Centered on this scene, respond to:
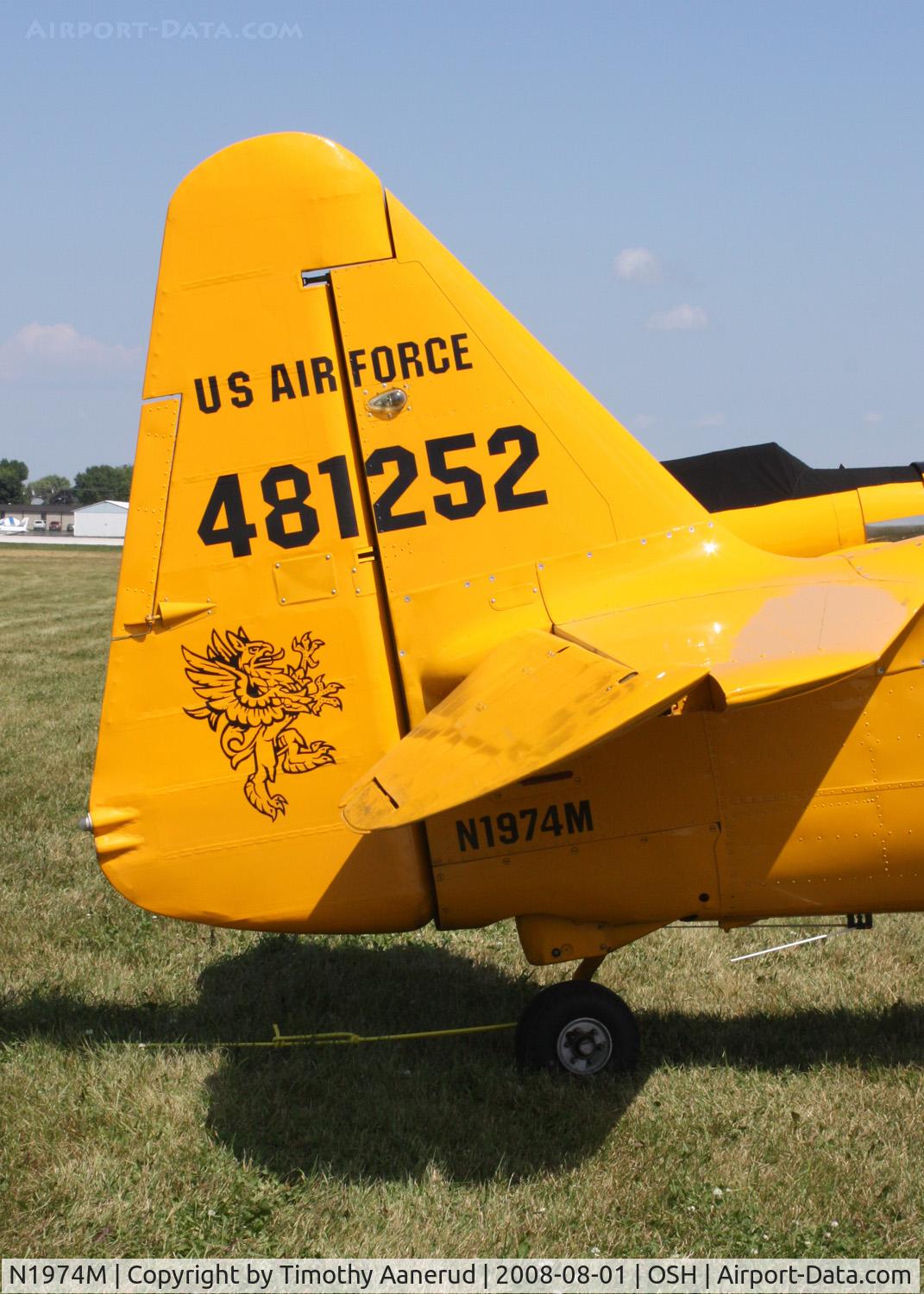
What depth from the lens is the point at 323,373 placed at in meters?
4.89

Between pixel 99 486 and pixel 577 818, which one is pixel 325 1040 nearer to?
pixel 577 818

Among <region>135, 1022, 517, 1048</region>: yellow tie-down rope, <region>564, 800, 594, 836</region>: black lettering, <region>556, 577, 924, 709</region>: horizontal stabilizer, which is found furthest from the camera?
<region>135, 1022, 517, 1048</region>: yellow tie-down rope

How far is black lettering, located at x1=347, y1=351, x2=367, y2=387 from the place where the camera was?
16.0 feet

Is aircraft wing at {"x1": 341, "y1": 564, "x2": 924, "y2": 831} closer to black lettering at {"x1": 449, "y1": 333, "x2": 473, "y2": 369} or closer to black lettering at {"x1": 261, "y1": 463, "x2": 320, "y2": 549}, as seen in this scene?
black lettering at {"x1": 261, "y1": 463, "x2": 320, "y2": 549}

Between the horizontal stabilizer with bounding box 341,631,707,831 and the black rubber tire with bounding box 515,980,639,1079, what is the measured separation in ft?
5.59

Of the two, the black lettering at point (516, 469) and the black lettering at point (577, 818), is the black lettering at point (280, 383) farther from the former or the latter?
the black lettering at point (577, 818)

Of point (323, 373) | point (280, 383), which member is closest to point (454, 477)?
point (323, 373)

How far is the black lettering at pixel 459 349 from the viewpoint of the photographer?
4859 millimetres

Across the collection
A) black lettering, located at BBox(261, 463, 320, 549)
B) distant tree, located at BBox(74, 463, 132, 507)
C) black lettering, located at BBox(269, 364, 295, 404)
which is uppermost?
distant tree, located at BBox(74, 463, 132, 507)

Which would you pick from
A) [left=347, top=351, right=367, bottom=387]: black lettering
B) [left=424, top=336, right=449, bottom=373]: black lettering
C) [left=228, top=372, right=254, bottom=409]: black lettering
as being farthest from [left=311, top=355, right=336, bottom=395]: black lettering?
[left=424, top=336, right=449, bottom=373]: black lettering

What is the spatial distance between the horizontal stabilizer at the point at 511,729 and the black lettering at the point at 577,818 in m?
0.94

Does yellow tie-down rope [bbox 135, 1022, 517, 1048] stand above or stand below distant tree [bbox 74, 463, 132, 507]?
below

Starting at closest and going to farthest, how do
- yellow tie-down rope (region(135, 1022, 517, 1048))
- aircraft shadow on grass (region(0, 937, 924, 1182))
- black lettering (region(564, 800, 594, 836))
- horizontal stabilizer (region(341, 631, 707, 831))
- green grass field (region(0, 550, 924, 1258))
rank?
horizontal stabilizer (region(341, 631, 707, 831))
green grass field (region(0, 550, 924, 1258))
aircraft shadow on grass (region(0, 937, 924, 1182))
black lettering (region(564, 800, 594, 836))
yellow tie-down rope (region(135, 1022, 517, 1048))

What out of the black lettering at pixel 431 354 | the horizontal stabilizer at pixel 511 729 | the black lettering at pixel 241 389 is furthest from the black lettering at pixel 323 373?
the horizontal stabilizer at pixel 511 729
